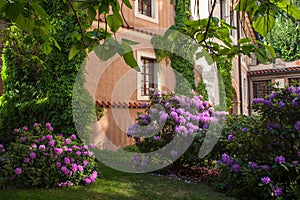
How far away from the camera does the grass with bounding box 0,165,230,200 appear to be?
4660mm

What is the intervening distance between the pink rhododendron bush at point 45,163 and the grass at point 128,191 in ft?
0.57

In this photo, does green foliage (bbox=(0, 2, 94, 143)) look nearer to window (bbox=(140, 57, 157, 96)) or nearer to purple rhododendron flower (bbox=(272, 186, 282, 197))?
window (bbox=(140, 57, 157, 96))

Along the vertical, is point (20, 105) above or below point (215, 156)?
above

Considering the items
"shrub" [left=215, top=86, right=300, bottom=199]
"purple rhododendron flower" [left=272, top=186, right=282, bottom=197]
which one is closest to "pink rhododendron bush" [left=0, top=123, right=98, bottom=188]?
"shrub" [left=215, top=86, right=300, bottom=199]

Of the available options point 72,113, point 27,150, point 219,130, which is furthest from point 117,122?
point 27,150

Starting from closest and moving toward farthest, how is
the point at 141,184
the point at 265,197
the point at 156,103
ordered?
the point at 265,197, the point at 141,184, the point at 156,103

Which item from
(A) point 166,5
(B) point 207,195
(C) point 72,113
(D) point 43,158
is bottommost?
(B) point 207,195

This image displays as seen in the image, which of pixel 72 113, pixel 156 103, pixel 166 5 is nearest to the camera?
pixel 156 103

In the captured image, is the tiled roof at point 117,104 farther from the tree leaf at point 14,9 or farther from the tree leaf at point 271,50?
the tree leaf at point 14,9

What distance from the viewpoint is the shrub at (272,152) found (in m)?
4.25

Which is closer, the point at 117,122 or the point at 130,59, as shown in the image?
the point at 130,59

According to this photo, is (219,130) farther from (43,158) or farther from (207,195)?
(43,158)

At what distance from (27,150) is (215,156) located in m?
3.49

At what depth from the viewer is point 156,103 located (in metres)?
7.07
